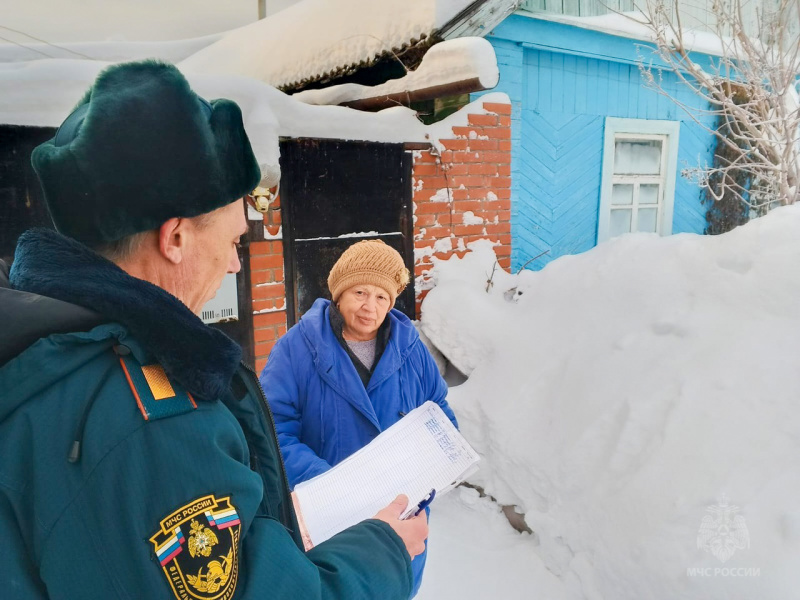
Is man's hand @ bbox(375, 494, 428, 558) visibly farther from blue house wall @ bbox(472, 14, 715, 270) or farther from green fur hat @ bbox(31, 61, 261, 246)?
blue house wall @ bbox(472, 14, 715, 270)

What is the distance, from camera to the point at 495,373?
3.37 metres

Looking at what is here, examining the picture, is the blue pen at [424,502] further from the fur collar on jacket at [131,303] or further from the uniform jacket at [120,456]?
the fur collar on jacket at [131,303]

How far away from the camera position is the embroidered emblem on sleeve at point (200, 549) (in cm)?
59

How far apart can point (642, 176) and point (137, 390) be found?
6.45 m

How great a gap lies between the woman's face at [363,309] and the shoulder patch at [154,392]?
50.5 inches

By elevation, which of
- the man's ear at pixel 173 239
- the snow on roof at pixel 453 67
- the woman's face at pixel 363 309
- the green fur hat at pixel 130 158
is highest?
the snow on roof at pixel 453 67

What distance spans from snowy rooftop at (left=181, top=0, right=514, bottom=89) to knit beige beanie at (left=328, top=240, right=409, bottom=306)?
2.58 metres

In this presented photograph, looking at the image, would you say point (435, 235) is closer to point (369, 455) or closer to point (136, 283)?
point (369, 455)

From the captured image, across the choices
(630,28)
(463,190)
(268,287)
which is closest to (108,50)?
(268,287)

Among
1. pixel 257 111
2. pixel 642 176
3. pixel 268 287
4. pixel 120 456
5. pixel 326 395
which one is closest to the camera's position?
pixel 120 456

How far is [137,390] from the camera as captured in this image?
0.64m

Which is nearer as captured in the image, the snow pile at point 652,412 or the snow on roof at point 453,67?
the snow pile at point 652,412

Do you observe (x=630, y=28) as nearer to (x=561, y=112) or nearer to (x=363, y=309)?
(x=561, y=112)

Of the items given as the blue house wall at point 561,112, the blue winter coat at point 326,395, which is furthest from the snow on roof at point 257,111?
the blue winter coat at point 326,395
